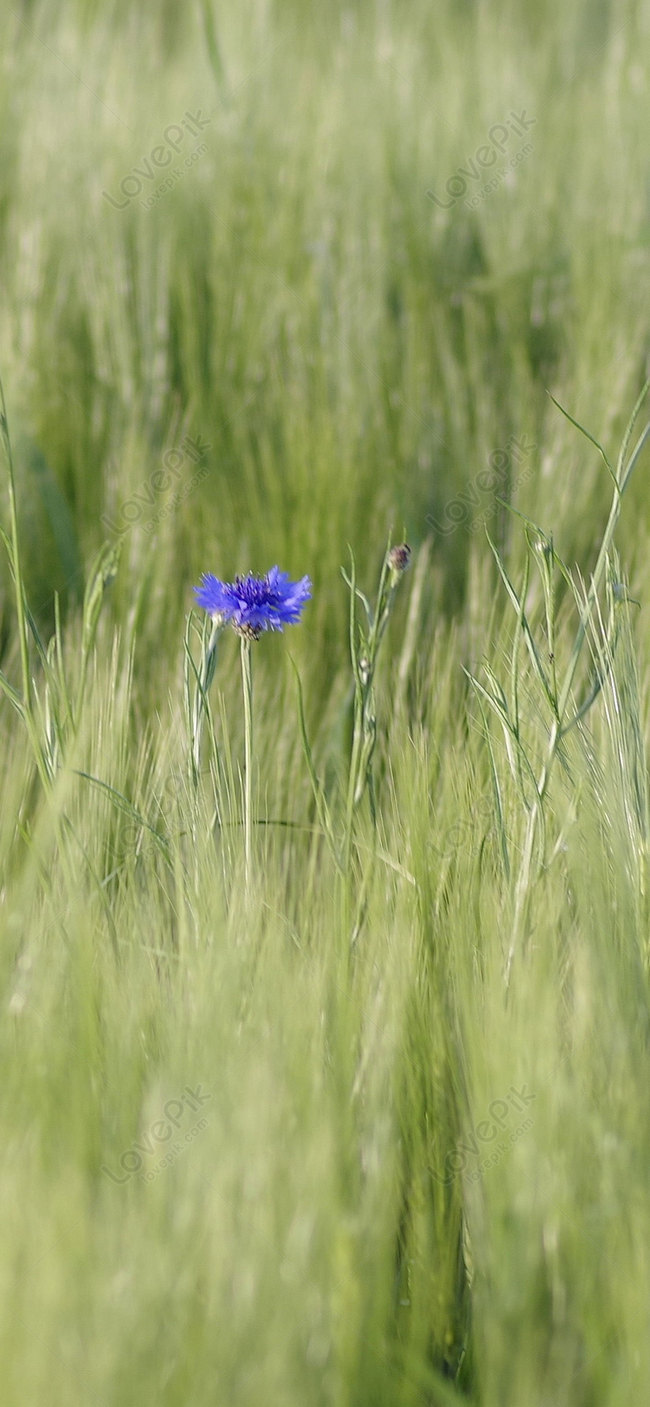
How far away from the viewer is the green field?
486mm

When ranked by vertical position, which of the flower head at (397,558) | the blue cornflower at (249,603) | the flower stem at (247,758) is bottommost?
the flower stem at (247,758)

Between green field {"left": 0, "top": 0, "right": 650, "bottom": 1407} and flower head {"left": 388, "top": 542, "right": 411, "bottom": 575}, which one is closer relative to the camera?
green field {"left": 0, "top": 0, "right": 650, "bottom": 1407}

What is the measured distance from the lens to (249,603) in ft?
2.44

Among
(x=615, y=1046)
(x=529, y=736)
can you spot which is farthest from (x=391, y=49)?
(x=615, y=1046)

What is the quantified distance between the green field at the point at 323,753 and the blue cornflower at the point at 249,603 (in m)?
0.04

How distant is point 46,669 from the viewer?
2.46 ft

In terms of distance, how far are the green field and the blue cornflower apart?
4 centimetres

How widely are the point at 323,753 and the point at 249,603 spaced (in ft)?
1.02

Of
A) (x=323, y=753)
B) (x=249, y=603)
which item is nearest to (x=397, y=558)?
(x=249, y=603)

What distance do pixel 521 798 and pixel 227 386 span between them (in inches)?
29.6

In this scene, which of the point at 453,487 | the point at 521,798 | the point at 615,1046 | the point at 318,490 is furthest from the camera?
the point at 453,487

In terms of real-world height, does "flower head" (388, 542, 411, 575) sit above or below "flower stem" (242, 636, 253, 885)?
above

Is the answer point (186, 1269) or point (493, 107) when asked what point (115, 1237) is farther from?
point (493, 107)

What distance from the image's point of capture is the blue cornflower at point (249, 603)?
739 mm
